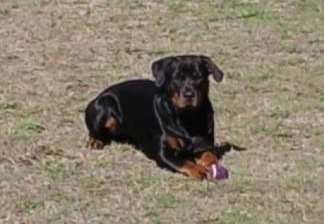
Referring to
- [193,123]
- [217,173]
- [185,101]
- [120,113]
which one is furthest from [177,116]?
[120,113]

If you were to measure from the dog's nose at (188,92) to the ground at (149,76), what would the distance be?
1.50 feet

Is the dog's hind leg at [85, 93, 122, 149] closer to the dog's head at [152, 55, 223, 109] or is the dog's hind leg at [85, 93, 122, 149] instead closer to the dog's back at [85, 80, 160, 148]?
the dog's back at [85, 80, 160, 148]

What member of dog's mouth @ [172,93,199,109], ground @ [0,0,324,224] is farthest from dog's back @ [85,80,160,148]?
dog's mouth @ [172,93,199,109]

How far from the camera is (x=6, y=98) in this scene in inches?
363

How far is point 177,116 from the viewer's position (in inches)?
301

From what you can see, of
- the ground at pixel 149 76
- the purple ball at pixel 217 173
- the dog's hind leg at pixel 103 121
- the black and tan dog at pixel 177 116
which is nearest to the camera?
the ground at pixel 149 76

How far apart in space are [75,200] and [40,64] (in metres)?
3.34

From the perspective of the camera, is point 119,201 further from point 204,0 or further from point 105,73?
point 204,0

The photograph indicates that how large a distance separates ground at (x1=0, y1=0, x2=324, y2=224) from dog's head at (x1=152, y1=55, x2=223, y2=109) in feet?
1.43

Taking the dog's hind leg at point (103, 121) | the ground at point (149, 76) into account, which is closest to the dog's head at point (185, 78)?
the ground at point (149, 76)

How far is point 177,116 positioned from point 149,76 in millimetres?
2337

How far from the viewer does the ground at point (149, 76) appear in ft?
23.1

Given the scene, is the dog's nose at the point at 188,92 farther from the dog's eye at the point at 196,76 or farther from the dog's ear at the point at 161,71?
the dog's ear at the point at 161,71

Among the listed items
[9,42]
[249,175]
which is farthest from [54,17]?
[249,175]
